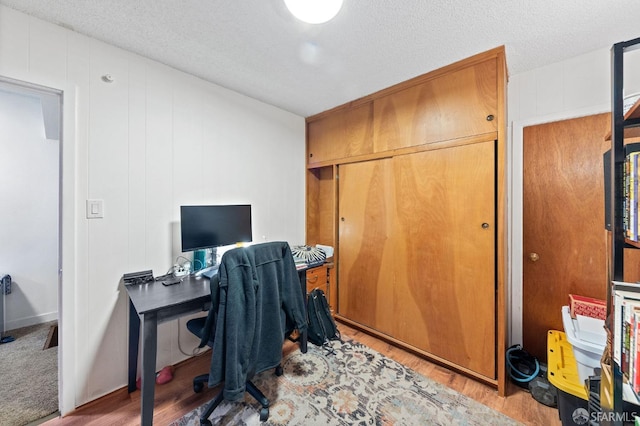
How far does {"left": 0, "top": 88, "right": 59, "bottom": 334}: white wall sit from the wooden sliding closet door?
330 centimetres

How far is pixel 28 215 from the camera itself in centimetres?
260

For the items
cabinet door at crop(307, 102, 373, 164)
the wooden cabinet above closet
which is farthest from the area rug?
cabinet door at crop(307, 102, 373, 164)

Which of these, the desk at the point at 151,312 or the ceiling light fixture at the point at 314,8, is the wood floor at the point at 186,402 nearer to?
the desk at the point at 151,312

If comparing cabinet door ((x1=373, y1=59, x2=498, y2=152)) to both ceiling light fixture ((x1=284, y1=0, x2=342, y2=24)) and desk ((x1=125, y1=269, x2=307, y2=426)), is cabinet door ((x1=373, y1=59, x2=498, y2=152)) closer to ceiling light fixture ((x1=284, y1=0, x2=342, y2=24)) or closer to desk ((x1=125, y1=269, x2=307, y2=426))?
ceiling light fixture ((x1=284, y1=0, x2=342, y2=24))

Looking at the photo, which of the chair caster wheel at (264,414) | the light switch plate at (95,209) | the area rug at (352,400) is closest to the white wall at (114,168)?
the light switch plate at (95,209)

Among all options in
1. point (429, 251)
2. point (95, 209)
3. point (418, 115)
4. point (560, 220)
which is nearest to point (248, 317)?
point (95, 209)

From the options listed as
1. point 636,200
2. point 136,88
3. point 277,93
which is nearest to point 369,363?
point 636,200

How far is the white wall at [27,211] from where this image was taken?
2.49 metres

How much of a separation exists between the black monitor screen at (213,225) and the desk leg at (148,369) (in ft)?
2.07

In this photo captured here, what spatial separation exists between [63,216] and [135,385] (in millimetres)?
1255

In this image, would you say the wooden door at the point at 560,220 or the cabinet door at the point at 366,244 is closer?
the wooden door at the point at 560,220

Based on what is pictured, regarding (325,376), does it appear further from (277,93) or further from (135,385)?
(277,93)

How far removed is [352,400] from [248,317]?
944mm

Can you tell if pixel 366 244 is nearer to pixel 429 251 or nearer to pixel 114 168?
pixel 429 251
